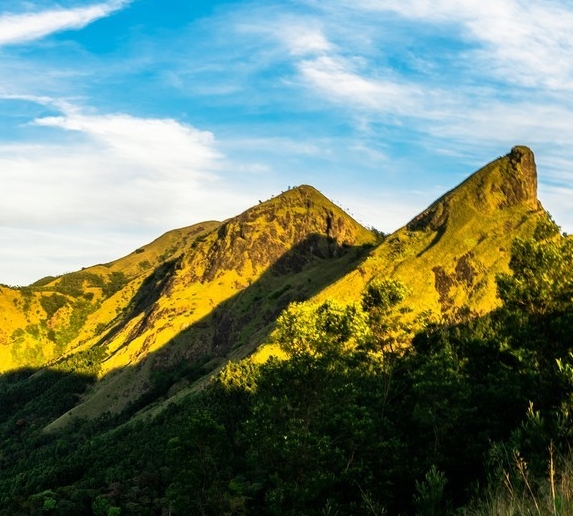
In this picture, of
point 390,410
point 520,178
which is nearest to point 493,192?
point 520,178

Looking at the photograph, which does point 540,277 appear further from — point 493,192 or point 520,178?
point 520,178

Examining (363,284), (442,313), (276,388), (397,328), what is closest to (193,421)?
(276,388)

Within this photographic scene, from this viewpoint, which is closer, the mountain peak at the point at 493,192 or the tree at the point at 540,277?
the tree at the point at 540,277

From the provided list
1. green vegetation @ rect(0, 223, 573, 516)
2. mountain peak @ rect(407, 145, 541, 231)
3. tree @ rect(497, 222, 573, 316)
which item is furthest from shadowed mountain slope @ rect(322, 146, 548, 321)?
tree @ rect(497, 222, 573, 316)

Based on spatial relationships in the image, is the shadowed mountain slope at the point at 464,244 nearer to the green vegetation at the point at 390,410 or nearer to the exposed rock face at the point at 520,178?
the exposed rock face at the point at 520,178

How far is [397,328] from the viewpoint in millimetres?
48875

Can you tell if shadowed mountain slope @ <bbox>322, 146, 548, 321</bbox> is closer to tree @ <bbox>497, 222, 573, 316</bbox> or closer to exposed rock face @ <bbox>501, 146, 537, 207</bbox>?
exposed rock face @ <bbox>501, 146, 537, 207</bbox>

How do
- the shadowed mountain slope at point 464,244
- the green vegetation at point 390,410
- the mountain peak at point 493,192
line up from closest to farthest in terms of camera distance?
the green vegetation at point 390,410 → the shadowed mountain slope at point 464,244 → the mountain peak at point 493,192

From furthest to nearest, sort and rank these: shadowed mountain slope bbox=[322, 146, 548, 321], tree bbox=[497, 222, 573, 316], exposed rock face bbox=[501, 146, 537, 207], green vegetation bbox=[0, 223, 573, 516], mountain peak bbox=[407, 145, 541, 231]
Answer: exposed rock face bbox=[501, 146, 537, 207]
mountain peak bbox=[407, 145, 541, 231]
shadowed mountain slope bbox=[322, 146, 548, 321]
tree bbox=[497, 222, 573, 316]
green vegetation bbox=[0, 223, 573, 516]

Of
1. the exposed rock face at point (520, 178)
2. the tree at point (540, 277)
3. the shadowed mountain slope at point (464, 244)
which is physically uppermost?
the exposed rock face at point (520, 178)

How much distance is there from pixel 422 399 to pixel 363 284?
13119 centimetres

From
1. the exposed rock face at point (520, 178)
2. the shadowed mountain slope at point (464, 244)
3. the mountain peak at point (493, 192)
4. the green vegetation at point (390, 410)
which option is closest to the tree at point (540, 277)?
the green vegetation at point (390, 410)

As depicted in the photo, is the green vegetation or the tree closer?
the green vegetation

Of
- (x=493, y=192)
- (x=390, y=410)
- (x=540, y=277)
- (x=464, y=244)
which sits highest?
(x=493, y=192)
